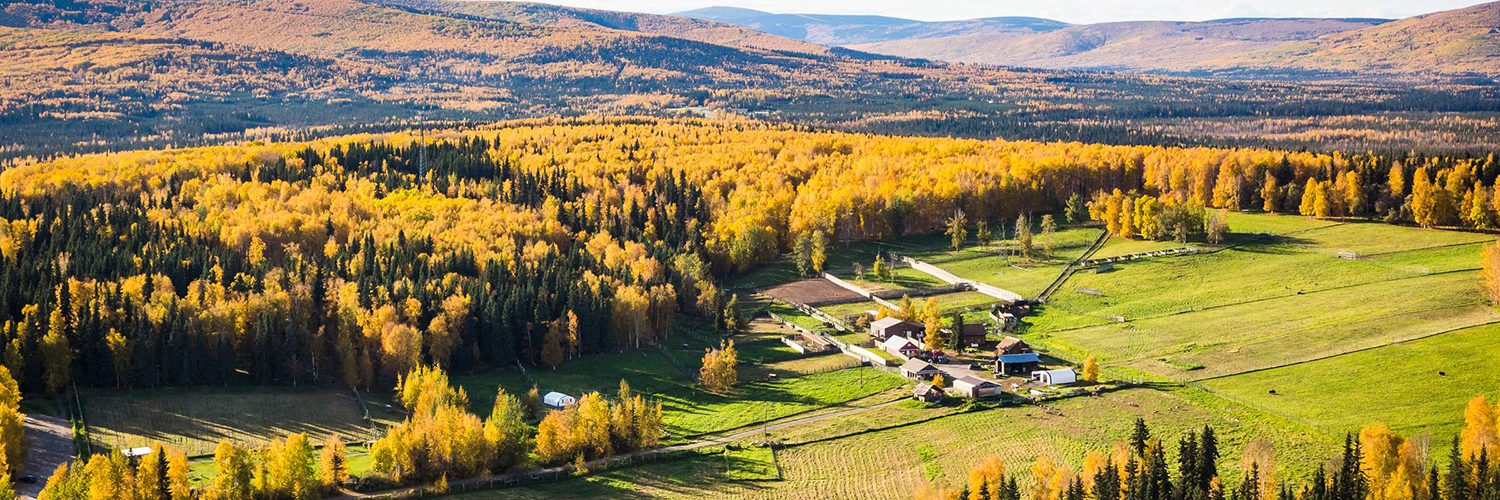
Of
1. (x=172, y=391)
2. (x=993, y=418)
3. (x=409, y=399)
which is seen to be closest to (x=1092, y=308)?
(x=993, y=418)

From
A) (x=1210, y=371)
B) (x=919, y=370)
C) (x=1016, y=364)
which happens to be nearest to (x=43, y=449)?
(x=919, y=370)

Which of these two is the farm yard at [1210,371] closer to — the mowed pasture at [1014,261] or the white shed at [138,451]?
the mowed pasture at [1014,261]

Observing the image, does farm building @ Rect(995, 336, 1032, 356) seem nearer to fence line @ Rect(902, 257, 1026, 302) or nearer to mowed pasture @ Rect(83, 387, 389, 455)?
fence line @ Rect(902, 257, 1026, 302)

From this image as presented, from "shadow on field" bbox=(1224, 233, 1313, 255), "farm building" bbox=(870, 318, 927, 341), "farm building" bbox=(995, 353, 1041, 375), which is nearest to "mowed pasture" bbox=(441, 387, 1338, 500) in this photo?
"farm building" bbox=(995, 353, 1041, 375)

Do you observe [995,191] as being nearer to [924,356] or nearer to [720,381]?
[924,356]

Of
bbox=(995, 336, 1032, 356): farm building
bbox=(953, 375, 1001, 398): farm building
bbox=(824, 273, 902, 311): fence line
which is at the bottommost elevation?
bbox=(824, 273, 902, 311): fence line

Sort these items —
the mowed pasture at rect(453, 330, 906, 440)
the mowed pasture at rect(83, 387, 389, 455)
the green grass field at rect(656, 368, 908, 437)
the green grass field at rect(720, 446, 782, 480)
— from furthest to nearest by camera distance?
1. the mowed pasture at rect(453, 330, 906, 440)
2. the green grass field at rect(656, 368, 908, 437)
3. the mowed pasture at rect(83, 387, 389, 455)
4. the green grass field at rect(720, 446, 782, 480)
